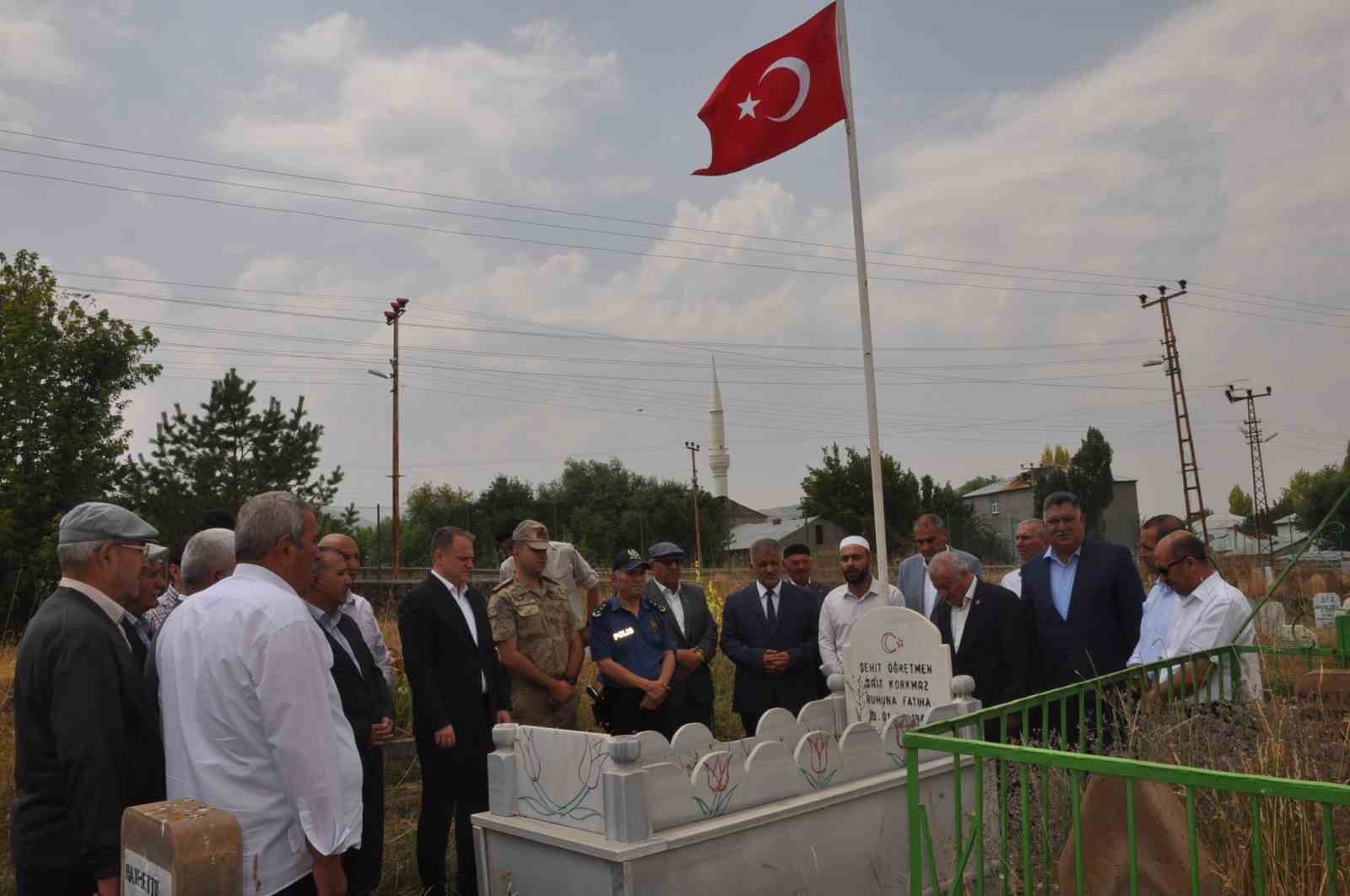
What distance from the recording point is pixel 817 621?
6.57 metres

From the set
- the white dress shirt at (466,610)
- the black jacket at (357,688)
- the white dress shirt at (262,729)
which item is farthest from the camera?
the white dress shirt at (466,610)

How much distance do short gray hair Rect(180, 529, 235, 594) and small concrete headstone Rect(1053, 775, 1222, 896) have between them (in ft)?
10.2

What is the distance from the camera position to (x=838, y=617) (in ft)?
20.7

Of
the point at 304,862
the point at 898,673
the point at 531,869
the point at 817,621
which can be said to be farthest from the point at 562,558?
the point at 304,862

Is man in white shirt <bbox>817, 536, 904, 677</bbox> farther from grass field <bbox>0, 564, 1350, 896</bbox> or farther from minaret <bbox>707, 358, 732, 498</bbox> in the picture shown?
minaret <bbox>707, 358, 732, 498</bbox>

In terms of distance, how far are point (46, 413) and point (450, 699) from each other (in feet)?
77.1

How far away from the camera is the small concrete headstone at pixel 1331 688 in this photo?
448 cm

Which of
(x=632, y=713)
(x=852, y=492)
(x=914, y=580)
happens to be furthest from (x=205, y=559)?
(x=852, y=492)

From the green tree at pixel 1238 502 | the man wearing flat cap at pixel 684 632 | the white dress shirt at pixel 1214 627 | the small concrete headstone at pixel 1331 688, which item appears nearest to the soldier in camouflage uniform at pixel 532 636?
the man wearing flat cap at pixel 684 632

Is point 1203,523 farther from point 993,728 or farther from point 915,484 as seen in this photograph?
point 993,728

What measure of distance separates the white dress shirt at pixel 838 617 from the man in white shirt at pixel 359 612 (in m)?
2.53

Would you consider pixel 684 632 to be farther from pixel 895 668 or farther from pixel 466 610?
pixel 895 668

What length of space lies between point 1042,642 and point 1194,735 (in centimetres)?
241

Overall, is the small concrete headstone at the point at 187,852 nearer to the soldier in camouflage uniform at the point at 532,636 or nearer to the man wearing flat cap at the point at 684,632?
the soldier in camouflage uniform at the point at 532,636
